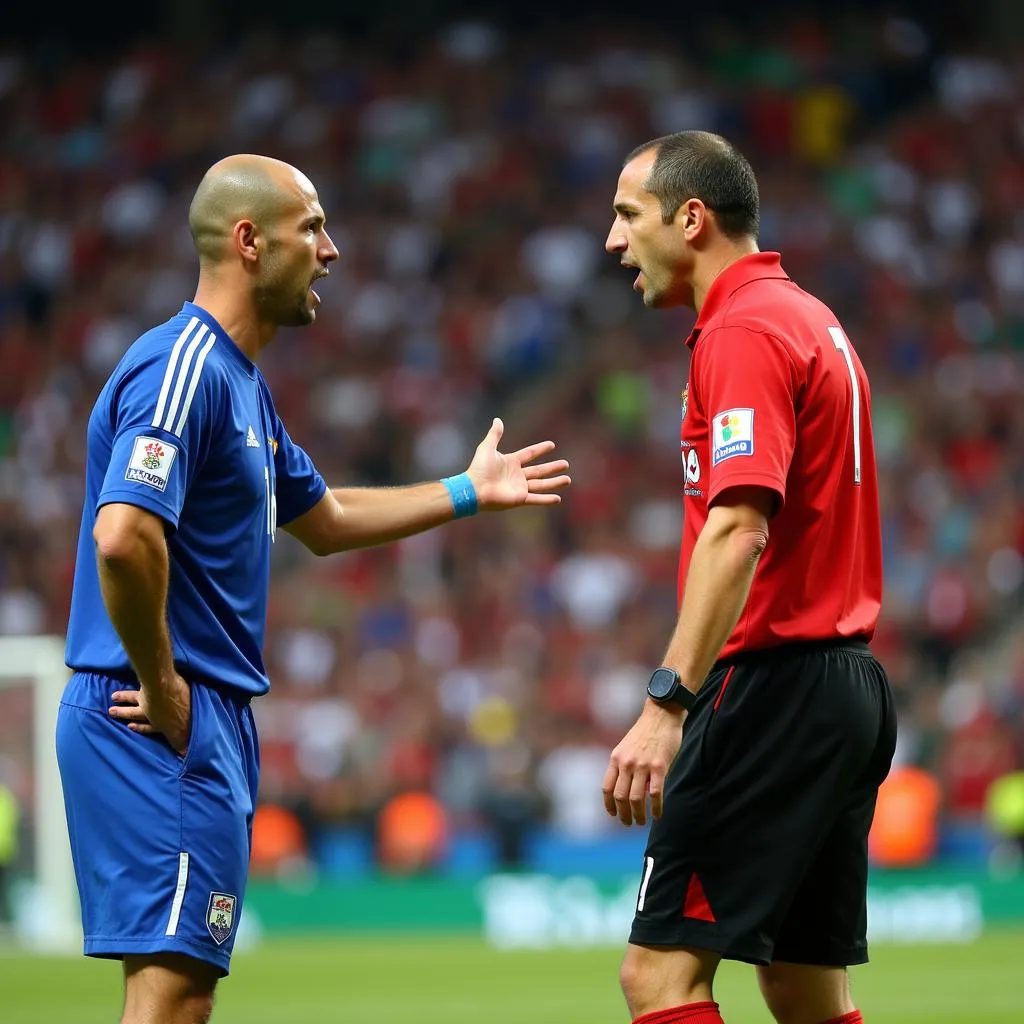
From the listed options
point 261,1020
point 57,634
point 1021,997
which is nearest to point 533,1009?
point 261,1020

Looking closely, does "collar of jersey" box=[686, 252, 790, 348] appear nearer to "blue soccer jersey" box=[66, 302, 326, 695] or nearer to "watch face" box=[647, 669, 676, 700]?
"watch face" box=[647, 669, 676, 700]

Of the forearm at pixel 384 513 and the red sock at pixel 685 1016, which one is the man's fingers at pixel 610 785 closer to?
the red sock at pixel 685 1016

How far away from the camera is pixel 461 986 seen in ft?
34.8

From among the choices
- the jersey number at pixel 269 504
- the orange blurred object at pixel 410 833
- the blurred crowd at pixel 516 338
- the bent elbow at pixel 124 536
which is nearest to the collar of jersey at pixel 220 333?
the jersey number at pixel 269 504

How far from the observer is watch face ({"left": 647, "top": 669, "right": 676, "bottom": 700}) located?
396cm

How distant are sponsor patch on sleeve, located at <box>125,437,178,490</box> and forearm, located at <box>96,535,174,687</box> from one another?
12cm

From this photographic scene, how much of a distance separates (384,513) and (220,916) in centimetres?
142

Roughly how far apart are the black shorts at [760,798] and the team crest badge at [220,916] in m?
0.90

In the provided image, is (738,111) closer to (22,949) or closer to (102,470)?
(22,949)

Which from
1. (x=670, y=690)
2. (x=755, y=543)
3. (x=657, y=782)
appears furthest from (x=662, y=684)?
(x=755, y=543)

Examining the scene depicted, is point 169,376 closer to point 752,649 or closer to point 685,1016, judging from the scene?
point 752,649

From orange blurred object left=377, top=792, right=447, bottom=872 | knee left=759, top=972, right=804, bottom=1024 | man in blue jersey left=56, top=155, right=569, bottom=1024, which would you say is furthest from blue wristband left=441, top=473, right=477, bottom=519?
orange blurred object left=377, top=792, right=447, bottom=872

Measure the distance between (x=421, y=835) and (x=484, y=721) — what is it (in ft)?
3.84

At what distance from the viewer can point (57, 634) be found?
16812 mm
